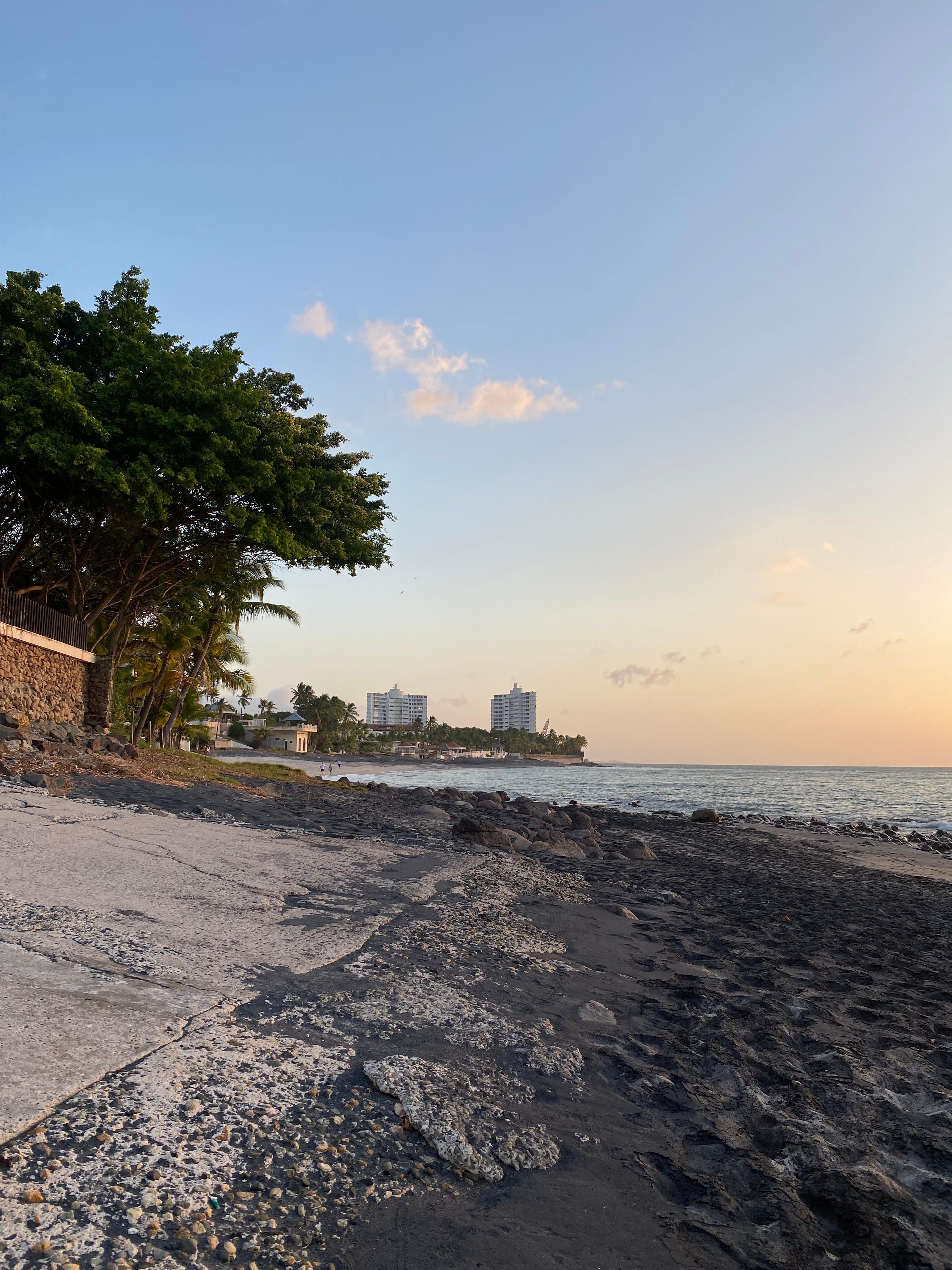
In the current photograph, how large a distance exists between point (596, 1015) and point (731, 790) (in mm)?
59426

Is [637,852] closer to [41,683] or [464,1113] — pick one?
[464,1113]

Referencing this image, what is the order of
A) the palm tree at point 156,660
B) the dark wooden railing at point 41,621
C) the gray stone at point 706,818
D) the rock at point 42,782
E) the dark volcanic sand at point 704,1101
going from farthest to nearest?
the palm tree at point 156,660 → the gray stone at point 706,818 → the dark wooden railing at point 41,621 → the rock at point 42,782 → the dark volcanic sand at point 704,1101

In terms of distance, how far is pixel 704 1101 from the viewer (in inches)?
141

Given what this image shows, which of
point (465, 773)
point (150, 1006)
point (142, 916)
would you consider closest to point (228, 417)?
point (142, 916)

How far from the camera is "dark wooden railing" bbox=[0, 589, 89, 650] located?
623 inches

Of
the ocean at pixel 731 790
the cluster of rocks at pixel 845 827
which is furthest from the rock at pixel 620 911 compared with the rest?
the ocean at pixel 731 790

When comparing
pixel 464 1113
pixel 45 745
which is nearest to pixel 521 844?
pixel 45 745

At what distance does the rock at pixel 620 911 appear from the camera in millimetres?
7926

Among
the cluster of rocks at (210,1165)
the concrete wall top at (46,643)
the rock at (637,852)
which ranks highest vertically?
the concrete wall top at (46,643)

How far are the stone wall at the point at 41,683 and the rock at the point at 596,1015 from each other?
14.7m

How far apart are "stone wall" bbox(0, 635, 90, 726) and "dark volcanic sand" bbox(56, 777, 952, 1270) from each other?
1322cm

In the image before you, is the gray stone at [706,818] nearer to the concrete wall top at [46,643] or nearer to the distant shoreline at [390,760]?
the concrete wall top at [46,643]

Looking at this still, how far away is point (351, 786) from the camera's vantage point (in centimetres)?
2742

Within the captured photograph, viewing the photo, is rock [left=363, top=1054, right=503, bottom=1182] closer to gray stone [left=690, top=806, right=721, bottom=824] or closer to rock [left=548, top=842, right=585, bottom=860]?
rock [left=548, top=842, right=585, bottom=860]
